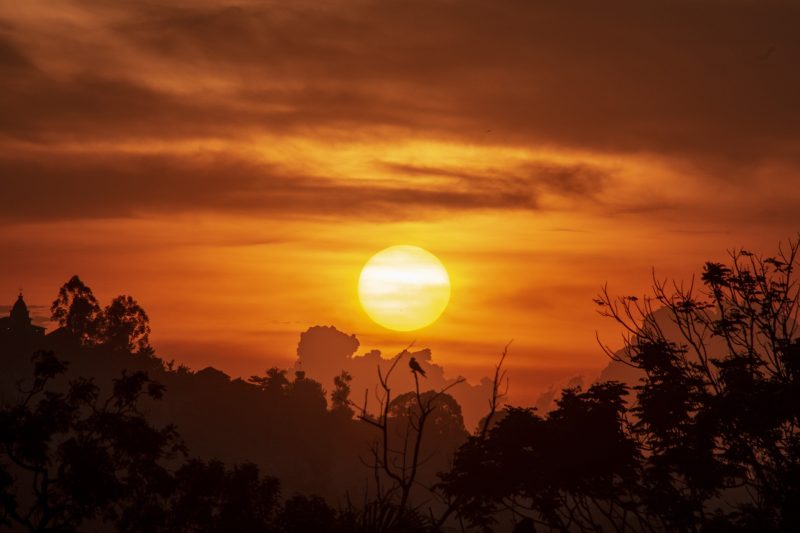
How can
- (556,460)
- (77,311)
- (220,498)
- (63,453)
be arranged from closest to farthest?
(63,453), (556,460), (220,498), (77,311)

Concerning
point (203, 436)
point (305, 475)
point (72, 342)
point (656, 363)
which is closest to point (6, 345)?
point (72, 342)

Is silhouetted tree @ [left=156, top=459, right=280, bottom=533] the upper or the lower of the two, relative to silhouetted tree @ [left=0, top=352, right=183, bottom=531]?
lower

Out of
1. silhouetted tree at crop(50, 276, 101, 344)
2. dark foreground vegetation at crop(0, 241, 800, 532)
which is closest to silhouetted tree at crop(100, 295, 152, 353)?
silhouetted tree at crop(50, 276, 101, 344)

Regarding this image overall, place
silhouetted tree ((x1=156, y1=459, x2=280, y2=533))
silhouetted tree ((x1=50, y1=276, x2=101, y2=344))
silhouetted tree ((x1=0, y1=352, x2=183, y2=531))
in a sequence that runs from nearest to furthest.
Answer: silhouetted tree ((x1=0, y1=352, x2=183, y2=531)) < silhouetted tree ((x1=156, y1=459, x2=280, y2=533)) < silhouetted tree ((x1=50, y1=276, x2=101, y2=344))

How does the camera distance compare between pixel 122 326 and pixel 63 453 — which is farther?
pixel 122 326

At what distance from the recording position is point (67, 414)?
105ft

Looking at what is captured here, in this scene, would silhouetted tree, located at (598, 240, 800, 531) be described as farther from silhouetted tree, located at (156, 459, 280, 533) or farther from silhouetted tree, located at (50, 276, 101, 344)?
silhouetted tree, located at (50, 276, 101, 344)

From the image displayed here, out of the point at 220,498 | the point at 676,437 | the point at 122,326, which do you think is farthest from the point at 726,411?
the point at 122,326

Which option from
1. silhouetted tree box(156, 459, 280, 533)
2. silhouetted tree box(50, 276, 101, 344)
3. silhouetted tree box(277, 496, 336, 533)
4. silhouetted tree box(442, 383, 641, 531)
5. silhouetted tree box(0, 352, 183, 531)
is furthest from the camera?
silhouetted tree box(50, 276, 101, 344)

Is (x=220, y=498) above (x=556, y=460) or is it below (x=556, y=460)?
below

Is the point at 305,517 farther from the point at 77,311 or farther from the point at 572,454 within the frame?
the point at 77,311

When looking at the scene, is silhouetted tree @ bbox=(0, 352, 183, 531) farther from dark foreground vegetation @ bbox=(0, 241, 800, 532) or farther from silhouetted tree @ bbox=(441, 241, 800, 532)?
silhouetted tree @ bbox=(441, 241, 800, 532)

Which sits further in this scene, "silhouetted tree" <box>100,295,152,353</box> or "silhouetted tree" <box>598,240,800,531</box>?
"silhouetted tree" <box>100,295,152,353</box>

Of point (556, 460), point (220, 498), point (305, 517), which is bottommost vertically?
point (305, 517)
